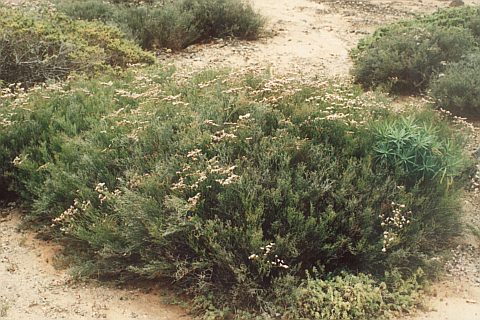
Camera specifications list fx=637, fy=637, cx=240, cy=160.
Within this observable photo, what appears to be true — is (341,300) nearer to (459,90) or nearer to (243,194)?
(243,194)

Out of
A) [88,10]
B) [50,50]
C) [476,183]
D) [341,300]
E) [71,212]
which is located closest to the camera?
[341,300]

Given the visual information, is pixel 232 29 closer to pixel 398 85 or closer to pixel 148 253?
pixel 398 85

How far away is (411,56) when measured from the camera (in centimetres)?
835

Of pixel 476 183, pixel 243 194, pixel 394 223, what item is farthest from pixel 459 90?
pixel 243 194

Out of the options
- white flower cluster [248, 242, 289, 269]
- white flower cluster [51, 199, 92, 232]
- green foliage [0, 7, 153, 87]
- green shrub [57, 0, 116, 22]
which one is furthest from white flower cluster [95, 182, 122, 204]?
green shrub [57, 0, 116, 22]

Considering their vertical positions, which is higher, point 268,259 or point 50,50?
point 50,50

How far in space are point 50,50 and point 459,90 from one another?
4903 mm

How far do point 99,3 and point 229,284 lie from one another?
7.49 m

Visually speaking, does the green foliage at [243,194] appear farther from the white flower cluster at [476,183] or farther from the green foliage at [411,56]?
the green foliage at [411,56]

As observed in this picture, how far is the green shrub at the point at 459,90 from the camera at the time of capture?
7160 mm

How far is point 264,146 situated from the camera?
4.84 metres

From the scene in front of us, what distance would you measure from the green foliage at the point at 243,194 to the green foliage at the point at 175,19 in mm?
4504

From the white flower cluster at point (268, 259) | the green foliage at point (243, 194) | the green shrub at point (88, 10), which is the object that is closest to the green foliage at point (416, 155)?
the green foliage at point (243, 194)

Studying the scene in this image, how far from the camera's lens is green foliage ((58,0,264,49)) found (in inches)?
396
